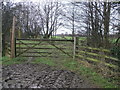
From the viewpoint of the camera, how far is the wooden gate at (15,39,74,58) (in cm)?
657

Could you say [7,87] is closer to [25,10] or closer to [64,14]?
[64,14]

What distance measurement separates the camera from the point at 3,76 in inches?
144

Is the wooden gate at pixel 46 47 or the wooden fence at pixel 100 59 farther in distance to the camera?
the wooden gate at pixel 46 47

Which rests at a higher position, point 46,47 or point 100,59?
point 46,47

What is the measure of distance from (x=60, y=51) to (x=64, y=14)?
76.3 inches

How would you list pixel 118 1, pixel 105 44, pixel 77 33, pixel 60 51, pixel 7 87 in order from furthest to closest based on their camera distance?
pixel 60 51
pixel 77 33
pixel 105 44
pixel 118 1
pixel 7 87

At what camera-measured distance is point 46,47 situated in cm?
698

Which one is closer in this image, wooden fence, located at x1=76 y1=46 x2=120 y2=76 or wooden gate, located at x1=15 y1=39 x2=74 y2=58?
wooden fence, located at x1=76 y1=46 x2=120 y2=76

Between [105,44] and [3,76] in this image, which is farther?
[105,44]

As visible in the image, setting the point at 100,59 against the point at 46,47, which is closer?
the point at 100,59

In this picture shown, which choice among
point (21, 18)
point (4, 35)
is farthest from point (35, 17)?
point (4, 35)

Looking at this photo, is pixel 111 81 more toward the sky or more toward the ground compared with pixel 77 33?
more toward the ground

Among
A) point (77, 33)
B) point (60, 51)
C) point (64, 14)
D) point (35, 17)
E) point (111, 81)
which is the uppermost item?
point (35, 17)

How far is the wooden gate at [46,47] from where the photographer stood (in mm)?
6566
